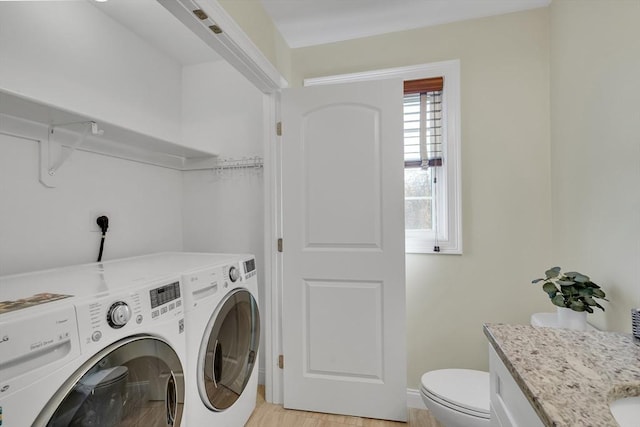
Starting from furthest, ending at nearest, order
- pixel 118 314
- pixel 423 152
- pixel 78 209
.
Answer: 1. pixel 423 152
2. pixel 78 209
3. pixel 118 314

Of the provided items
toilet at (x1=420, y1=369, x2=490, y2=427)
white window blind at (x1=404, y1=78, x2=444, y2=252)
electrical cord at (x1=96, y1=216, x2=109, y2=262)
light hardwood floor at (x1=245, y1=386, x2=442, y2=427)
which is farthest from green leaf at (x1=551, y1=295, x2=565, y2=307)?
electrical cord at (x1=96, y1=216, x2=109, y2=262)

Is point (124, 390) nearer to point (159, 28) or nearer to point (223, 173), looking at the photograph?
point (223, 173)

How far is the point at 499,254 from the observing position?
6.15 ft

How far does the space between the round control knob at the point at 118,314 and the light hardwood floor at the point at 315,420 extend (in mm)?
1194

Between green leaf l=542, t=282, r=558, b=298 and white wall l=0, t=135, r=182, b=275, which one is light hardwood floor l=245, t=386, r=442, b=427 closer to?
green leaf l=542, t=282, r=558, b=298

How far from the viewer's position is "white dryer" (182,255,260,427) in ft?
4.25

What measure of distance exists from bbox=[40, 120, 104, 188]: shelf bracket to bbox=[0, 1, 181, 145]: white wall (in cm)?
9

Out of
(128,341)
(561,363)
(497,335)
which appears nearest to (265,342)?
(128,341)

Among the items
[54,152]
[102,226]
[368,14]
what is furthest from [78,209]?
[368,14]

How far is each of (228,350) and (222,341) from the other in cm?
9

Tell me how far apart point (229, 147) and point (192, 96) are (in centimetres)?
53

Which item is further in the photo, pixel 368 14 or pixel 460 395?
pixel 368 14

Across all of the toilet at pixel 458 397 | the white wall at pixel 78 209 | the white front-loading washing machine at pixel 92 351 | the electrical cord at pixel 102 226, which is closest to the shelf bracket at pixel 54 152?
the white wall at pixel 78 209

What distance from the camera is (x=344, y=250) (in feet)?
6.15
